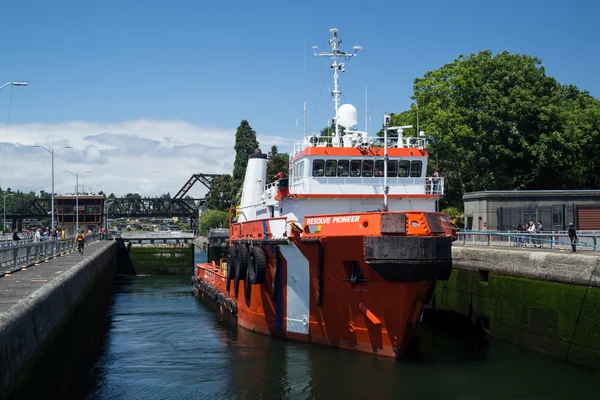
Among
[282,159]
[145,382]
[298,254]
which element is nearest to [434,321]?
[298,254]

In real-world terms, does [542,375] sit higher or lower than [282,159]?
lower

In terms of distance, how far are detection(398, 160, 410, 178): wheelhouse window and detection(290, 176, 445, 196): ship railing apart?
0.56ft

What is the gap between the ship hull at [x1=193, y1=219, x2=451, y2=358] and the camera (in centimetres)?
1741

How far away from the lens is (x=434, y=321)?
25.4 meters

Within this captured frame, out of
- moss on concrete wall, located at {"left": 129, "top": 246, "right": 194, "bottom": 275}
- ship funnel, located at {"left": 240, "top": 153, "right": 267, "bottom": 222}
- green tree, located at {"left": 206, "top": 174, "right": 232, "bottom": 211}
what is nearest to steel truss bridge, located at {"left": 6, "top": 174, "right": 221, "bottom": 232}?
green tree, located at {"left": 206, "top": 174, "right": 232, "bottom": 211}


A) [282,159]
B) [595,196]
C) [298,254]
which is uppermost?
[282,159]

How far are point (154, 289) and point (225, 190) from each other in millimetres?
62568

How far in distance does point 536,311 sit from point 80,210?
7870 cm

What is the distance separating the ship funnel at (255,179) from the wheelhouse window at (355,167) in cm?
874

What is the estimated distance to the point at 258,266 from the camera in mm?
22375

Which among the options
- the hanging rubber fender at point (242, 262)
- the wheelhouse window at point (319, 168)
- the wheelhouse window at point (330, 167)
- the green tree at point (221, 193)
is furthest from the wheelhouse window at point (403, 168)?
the green tree at point (221, 193)

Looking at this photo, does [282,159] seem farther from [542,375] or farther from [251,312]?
[542,375]

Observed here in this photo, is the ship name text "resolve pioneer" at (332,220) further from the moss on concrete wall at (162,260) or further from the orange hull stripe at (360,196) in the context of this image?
the moss on concrete wall at (162,260)

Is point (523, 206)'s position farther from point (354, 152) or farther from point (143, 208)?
point (143, 208)
